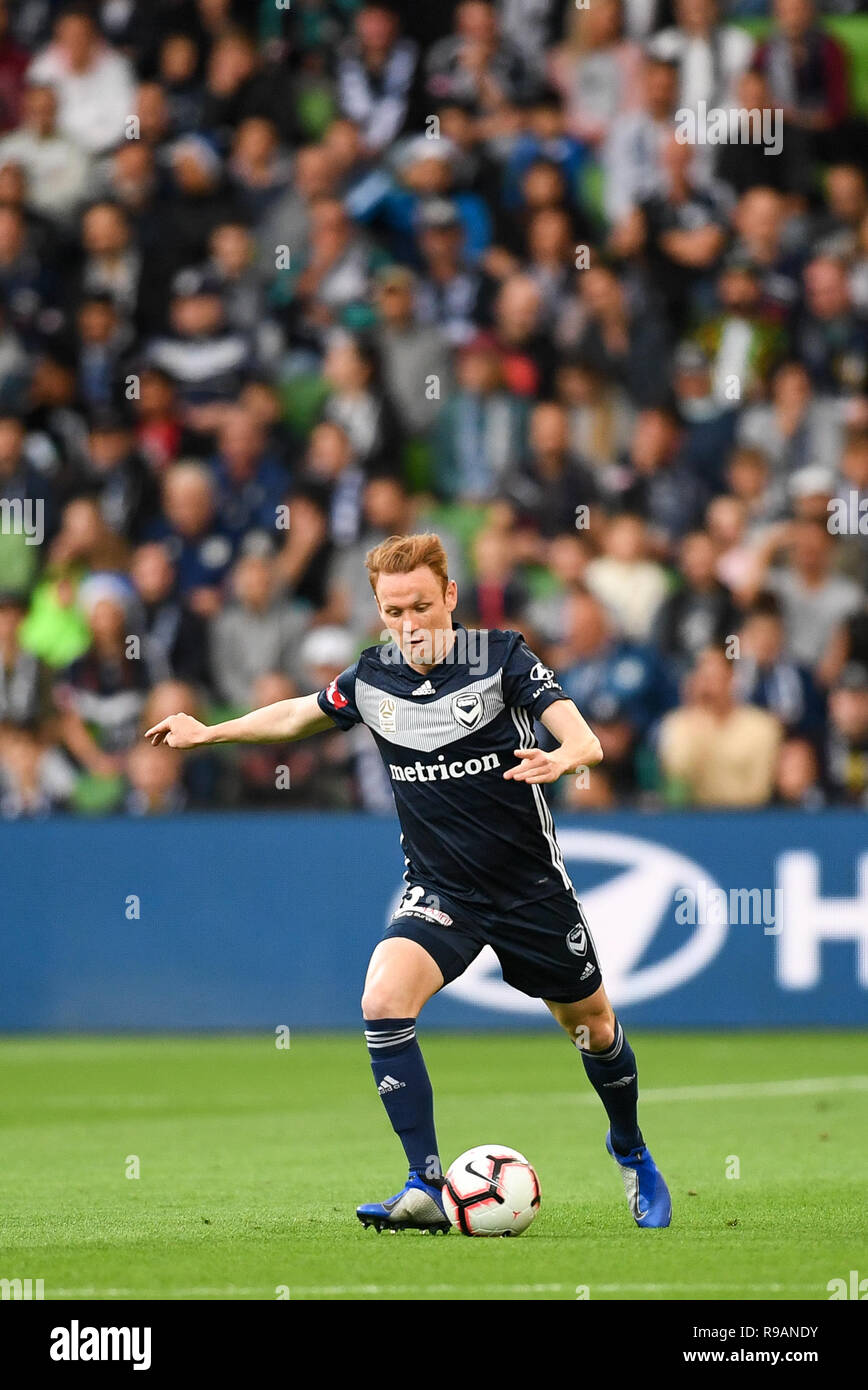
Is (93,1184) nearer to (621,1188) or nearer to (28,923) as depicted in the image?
(621,1188)

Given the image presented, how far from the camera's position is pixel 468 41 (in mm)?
17797

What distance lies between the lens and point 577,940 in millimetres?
7176

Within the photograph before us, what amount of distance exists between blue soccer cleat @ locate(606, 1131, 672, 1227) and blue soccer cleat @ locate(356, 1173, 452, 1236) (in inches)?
24.8

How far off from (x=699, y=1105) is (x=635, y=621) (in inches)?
185

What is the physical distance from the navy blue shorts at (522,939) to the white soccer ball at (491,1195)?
1.79 feet

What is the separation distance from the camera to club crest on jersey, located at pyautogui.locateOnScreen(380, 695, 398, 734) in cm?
729

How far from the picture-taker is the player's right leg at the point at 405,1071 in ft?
22.9

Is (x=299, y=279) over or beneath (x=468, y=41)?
beneath

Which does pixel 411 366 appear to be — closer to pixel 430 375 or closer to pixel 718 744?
pixel 430 375

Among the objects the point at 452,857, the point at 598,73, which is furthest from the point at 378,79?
the point at 452,857

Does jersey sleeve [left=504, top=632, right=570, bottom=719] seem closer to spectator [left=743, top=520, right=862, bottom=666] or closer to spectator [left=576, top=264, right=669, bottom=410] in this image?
spectator [left=743, top=520, right=862, bottom=666]

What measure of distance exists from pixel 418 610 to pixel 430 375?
9485 millimetres

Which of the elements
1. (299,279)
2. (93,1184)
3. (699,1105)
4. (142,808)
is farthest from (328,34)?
(93,1184)

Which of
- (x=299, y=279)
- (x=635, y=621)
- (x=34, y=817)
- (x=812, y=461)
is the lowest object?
(x=34, y=817)
